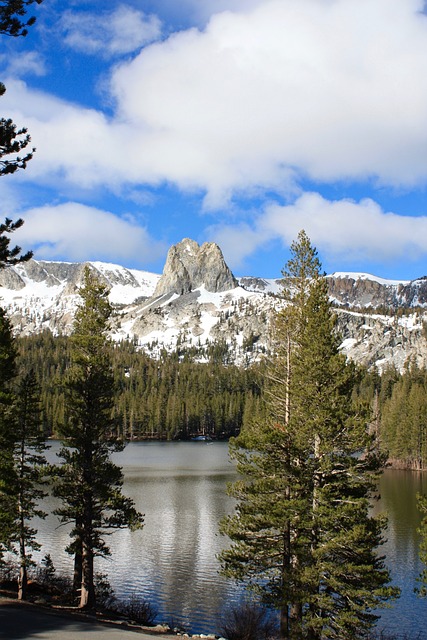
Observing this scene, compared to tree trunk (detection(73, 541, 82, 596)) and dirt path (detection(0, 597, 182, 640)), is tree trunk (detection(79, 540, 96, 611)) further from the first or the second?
dirt path (detection(0, 597, 182, 640))

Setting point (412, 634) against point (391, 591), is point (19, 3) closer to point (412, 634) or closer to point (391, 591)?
point (391, 591)

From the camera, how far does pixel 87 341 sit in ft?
88.6

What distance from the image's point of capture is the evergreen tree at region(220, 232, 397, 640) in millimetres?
20062


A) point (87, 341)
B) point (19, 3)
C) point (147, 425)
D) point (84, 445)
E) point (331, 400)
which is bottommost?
point (147, 425)

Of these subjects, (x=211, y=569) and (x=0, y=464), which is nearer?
(x=0, y=464)

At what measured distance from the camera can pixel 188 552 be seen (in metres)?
38.0

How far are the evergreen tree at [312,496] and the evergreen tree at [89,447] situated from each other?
6052 millimetres

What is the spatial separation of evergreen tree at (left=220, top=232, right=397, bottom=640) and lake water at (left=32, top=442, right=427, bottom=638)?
6.18m

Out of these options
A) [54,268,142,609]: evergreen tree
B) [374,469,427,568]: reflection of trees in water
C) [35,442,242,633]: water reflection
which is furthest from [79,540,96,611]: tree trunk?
[374,469,427,568]: reflection of trees in water

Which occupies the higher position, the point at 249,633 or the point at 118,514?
the point at 118,514

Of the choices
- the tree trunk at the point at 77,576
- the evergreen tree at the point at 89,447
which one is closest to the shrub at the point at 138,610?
the evergreen tree at the point at 89,447

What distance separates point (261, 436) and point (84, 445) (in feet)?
29.1

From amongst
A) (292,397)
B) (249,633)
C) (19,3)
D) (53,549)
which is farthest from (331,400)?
(53,549)

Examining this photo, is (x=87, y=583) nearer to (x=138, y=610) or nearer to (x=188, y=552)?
(x=138, y=610)
